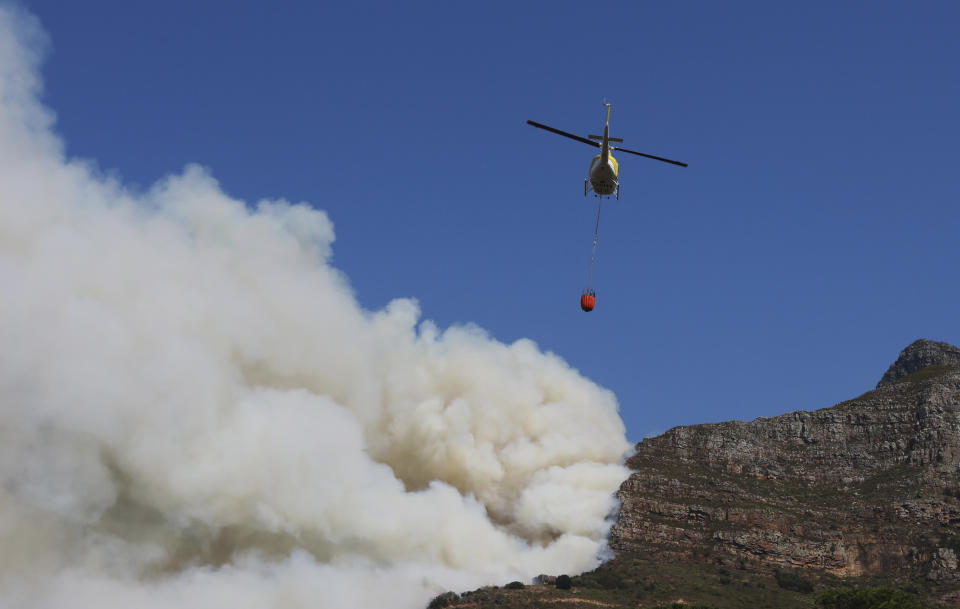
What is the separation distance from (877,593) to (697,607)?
27542 mm

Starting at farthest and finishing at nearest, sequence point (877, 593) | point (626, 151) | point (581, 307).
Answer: point (877, 593) → point (581, 307) → point (626, 151)

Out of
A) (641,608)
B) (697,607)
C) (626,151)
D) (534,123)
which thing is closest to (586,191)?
(626,151)

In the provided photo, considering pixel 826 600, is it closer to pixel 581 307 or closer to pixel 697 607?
pixel 697 607

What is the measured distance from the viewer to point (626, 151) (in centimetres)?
10981

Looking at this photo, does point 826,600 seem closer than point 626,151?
No

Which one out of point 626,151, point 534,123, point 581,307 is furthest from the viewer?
point 581,307

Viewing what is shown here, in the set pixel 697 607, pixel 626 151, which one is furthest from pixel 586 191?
pixel 697 607

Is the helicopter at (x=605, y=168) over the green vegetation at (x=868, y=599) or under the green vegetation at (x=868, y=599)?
over

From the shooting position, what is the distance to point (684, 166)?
110 m

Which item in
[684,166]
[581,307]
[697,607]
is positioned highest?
[684,166]

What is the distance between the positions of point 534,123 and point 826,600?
10622 centimetres

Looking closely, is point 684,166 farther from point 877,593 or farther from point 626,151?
point 877,593

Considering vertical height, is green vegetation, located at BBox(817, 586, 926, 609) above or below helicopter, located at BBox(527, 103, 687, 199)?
below

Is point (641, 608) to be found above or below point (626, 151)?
below
